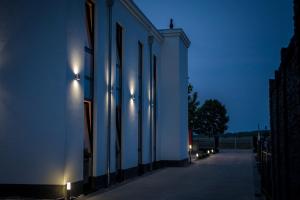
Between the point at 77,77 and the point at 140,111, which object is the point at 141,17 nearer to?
the point at 140,111

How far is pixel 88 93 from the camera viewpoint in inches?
549

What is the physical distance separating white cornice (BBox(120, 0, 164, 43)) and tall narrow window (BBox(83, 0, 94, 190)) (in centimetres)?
356

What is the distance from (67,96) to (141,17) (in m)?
9.37

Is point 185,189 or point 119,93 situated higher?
point 119,93

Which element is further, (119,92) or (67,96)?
(119,92)

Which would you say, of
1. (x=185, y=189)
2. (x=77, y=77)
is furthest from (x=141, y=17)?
(x=185, y=189)

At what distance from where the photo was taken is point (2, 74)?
12227 millimetres

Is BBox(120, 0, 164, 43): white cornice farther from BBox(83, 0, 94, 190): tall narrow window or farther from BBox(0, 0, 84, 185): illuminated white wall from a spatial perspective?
BBox(0, 0, 84, 185): illuminated white wall

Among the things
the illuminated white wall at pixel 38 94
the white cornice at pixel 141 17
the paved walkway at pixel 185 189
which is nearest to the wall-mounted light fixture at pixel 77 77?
the illuminated white wall at pixel 38 94

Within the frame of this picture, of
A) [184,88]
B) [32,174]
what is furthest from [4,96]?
[184,88]

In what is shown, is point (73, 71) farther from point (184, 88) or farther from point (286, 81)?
point (184, 88)

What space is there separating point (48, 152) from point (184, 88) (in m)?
16.1

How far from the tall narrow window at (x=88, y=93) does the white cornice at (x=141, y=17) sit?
3560mm

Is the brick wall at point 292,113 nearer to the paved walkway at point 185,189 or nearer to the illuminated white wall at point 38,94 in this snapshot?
the paved walkway at point 185,189
